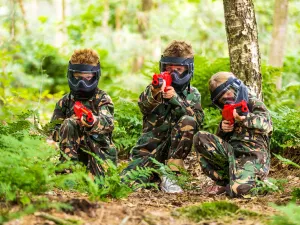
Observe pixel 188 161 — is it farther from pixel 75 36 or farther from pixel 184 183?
pixel 75 36

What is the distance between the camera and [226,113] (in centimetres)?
496

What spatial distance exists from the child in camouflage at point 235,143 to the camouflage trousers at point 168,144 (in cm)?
32

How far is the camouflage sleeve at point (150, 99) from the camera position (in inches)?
215

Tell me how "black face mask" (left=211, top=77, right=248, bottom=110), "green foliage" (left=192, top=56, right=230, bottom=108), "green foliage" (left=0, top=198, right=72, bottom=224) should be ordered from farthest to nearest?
"green foliage" (left=192, top=56, right=230, bottom=108) → "black face mask" (left=211, top=77, right=248, bottom=110) → "green foliage" (left=0, top=198, right=72, bottom=224)

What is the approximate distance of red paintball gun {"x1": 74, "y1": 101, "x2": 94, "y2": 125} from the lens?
5152 mm

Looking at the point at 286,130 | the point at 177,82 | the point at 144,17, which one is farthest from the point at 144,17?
the point at 177,82

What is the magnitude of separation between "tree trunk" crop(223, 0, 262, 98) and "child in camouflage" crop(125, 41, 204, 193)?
76 centimetres

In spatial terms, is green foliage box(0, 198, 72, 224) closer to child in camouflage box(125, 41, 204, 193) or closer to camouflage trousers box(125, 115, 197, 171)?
child in camouflage box(125, 41, 204, 193)

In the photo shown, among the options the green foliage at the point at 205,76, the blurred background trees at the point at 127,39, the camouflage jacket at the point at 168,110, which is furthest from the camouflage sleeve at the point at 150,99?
the blurred background trees at the point at 127,39

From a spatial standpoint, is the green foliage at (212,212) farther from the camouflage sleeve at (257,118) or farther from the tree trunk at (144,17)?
the tree trunk at (144,17)

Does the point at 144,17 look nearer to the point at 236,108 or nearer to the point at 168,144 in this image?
the point at 168,144

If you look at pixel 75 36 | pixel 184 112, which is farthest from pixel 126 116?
pixel 75 36

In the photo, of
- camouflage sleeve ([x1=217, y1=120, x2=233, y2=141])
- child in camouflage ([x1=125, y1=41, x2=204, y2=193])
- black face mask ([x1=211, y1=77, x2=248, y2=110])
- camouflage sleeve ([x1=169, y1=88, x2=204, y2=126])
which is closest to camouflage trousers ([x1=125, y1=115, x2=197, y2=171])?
child in camouflage ([x1=125, y1=41, x2=204, y2=193])

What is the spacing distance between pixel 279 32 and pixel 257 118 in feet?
19.9
